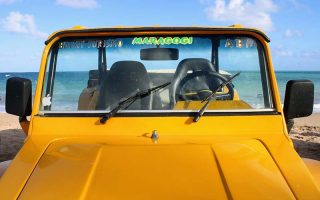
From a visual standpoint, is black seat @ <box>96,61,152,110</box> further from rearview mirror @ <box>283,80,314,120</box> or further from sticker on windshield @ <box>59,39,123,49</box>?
rearview mirror @ <box>283,80,314,120</box>

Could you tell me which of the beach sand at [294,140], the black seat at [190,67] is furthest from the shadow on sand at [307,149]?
the black seat at [190,67]

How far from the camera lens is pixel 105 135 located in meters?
3.00

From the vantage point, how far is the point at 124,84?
346 centimetres

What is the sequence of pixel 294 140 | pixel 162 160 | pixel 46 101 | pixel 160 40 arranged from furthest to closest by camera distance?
pixel 294 140
pixel 160 40
pixel 46 101
pixel 162 160

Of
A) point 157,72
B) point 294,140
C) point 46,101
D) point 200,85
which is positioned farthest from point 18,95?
point 294,140

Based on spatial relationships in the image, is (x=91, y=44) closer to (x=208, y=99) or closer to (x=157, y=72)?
(x=157, y=72)

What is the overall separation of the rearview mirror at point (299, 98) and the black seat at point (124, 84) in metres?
0.94

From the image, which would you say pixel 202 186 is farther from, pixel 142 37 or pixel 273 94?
pixel 142 37

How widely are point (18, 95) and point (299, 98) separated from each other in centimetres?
189

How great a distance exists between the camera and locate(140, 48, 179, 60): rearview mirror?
3510mm

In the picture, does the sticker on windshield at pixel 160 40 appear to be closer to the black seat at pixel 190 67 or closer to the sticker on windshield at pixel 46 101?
the black seat at pixel 190 67

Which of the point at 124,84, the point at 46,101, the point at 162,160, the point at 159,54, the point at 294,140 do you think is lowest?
the point at 294,140

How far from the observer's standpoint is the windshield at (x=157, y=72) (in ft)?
11.0

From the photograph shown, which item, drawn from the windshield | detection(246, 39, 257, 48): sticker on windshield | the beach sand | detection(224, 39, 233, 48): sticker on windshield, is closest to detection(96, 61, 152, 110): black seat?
the windshield
